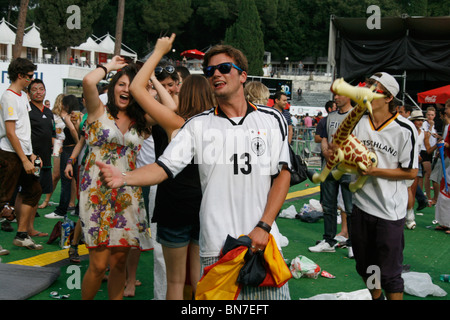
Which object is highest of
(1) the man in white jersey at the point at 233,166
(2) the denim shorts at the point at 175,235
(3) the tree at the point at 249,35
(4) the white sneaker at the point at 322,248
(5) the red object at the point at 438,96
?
(3) the tree at the point at 249,35

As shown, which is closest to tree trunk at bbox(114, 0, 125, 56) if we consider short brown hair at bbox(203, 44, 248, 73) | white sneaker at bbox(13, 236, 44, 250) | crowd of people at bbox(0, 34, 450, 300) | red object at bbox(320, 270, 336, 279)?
crowd of people at bbox(0, 34, 450, 300)

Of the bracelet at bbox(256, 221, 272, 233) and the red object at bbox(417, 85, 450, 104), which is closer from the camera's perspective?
the bracelet at bbox(256, 221, 272, 233)

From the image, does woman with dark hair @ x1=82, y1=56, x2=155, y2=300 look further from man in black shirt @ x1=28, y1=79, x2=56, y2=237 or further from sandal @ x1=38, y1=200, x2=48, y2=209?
sandal @ x1=38, y1=200, x2=48, y2=209

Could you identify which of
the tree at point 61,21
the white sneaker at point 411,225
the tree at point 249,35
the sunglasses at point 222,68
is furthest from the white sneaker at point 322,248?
the tree at point 249,35

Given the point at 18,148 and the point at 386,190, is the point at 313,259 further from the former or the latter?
the point at 18,148

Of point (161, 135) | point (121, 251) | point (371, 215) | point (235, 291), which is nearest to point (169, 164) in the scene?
point (235, 291)

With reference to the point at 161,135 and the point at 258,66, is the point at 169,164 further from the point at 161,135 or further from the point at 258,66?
the point at 258,66

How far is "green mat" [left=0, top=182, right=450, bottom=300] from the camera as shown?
5141 mm

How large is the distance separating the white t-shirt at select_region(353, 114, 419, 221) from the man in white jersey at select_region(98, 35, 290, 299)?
1.50m

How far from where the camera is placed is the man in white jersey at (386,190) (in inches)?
162

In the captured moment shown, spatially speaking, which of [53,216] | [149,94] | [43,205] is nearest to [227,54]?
[149,94]

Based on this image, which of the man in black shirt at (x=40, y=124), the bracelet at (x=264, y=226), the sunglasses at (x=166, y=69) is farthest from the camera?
the man in black shirt at (x=40, y=124)

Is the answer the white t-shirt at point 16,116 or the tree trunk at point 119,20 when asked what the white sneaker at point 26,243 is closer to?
the white t-shirt at point 16,116

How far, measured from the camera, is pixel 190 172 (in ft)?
12.1
